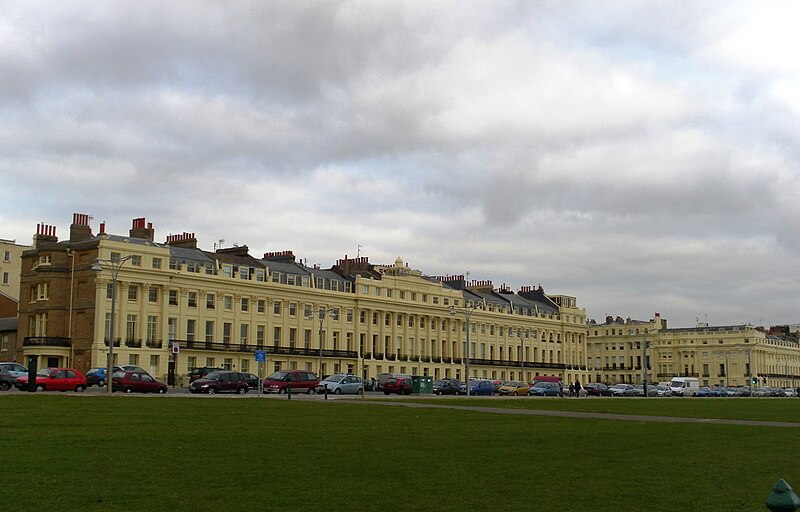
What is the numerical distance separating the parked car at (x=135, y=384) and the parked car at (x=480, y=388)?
34242 millimetres

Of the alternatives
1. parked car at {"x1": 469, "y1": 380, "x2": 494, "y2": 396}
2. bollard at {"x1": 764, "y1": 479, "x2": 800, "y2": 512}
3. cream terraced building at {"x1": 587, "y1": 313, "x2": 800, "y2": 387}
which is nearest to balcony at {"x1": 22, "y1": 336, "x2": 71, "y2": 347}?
parked car at {"x1": 469, "y1": 380, "x2": 494, "y2": 396}

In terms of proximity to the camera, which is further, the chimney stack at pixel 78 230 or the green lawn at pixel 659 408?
the chimney stack at pixel 78 230

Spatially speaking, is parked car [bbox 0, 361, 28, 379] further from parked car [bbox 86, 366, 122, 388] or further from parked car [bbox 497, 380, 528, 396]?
parked car [bbox 497, 380, 528, 396]

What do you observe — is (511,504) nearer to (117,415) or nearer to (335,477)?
(335,477)

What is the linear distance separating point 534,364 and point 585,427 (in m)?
116

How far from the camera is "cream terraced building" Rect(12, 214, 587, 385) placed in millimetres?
89500

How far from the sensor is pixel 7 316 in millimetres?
108312

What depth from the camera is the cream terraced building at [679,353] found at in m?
180

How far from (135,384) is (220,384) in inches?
244

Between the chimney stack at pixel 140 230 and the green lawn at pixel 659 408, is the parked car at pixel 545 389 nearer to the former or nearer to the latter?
the green lawn at pixel 659 408

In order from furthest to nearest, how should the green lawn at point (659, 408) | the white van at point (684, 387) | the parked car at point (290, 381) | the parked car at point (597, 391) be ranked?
the white van at point (684, 387) → the parked car at point (597, 391) → the parked car at point (290, 381) → the green lawn at point (659, 408)

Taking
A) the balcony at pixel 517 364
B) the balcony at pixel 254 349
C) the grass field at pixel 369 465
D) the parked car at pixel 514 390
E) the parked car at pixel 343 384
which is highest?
the balcony at pixel 254 349

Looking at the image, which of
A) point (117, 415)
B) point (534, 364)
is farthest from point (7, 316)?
point (117, 415)

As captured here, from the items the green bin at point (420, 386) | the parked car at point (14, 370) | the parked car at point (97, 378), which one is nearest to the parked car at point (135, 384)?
the parked car at point (14, 370)
